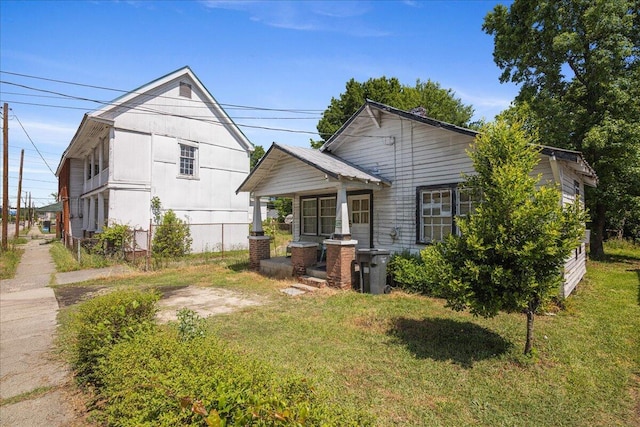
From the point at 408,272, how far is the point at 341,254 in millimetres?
1825

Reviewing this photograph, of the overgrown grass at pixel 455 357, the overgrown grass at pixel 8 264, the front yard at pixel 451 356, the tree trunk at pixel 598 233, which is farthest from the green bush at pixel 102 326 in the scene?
the tree trunk at pixel 598 233

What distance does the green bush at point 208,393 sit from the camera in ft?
6.18

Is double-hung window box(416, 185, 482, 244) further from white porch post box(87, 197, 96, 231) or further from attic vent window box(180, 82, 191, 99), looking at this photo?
white porch post box(87, 197, 96, 231)

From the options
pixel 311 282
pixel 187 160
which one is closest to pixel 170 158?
pixel 187 160

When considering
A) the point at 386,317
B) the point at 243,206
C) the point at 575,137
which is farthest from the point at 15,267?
the point at 575,137

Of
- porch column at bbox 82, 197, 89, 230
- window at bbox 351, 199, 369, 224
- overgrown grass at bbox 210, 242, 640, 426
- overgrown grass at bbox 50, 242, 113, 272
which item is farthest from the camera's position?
porch column at bbox 82, 197, 89, 230

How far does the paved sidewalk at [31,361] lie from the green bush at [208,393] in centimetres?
132

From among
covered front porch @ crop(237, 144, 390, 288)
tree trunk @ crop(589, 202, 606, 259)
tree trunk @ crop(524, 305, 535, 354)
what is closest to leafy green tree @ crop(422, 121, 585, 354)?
tree trunk @ crop(524, 305, 535, 354)

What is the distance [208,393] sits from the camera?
213 cm

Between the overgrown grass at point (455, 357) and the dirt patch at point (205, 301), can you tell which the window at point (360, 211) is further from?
the dirt patch at point (205, 301)

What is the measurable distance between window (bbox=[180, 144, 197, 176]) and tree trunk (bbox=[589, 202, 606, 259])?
65.7 feet

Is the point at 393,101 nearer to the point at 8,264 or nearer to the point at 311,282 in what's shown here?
the point at 311,282

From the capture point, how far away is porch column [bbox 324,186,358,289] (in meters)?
9.05

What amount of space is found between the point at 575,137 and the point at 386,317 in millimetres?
14191
